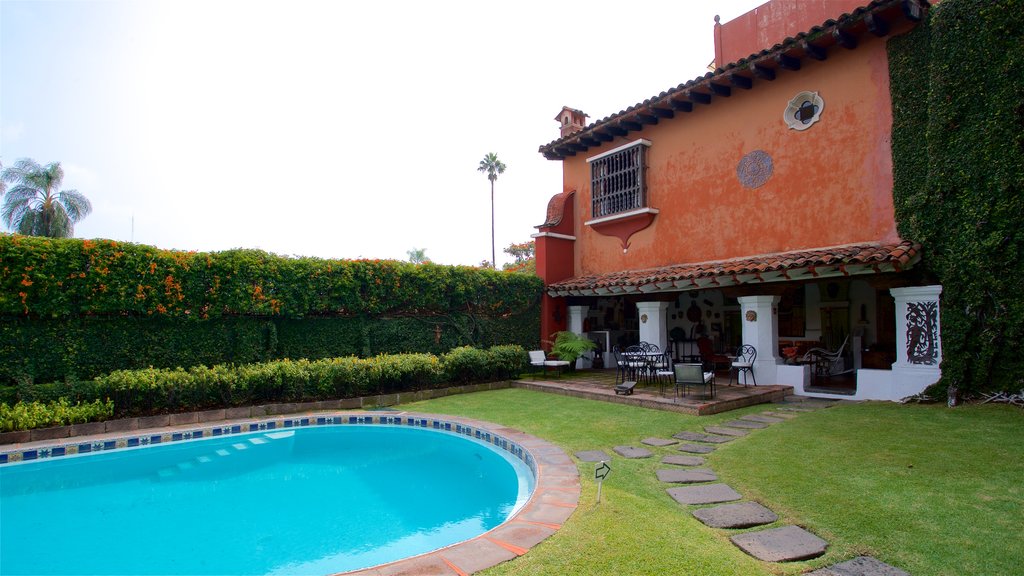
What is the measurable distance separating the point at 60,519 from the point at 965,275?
1343 centimetres

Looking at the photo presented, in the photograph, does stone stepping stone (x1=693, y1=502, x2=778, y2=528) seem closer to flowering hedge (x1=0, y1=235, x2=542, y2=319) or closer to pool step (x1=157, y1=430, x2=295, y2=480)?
pool step (x1=157, y1=430, x2=295, y2=480)

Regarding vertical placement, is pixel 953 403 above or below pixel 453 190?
below

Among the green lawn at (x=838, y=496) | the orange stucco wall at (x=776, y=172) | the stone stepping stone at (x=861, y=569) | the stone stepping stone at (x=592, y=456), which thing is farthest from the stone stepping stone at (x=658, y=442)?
the orange stucco wall at (x=776, y=172)

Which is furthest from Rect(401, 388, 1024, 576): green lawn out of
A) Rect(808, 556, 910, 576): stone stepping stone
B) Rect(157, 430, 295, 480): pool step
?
Rect(157, 430, 295, 480): pool step

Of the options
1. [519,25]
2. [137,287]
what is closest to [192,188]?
[137,287]

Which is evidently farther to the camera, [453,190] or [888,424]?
[453,190]

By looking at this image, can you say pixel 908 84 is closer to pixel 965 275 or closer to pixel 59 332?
pixel 965 275

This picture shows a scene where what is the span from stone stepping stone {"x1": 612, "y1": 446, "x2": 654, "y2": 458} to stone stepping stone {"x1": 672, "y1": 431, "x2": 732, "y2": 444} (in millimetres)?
890

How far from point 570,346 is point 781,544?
11.1 meters

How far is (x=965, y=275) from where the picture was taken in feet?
27.6

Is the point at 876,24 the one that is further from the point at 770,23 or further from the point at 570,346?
the point at 570,346

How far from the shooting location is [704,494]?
196 inches

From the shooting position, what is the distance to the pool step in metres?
7.77

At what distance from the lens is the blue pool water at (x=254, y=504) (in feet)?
16.2
